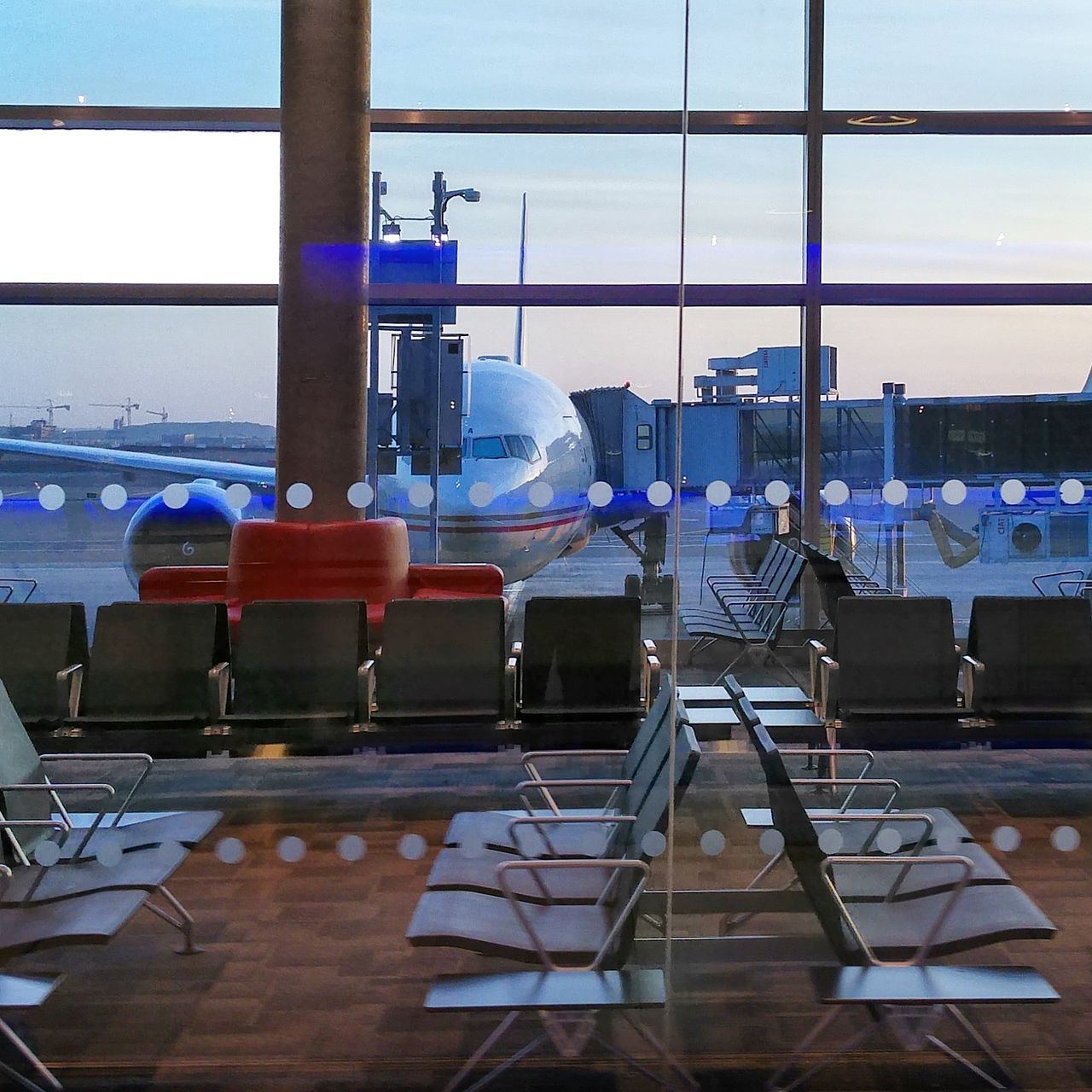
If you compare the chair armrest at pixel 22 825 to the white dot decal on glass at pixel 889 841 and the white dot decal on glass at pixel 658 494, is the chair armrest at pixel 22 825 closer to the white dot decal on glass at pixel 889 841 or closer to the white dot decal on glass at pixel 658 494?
the white dot decal on glass at pixel 889 841

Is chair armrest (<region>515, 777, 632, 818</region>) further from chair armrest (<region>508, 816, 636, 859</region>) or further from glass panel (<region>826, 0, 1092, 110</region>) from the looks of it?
glass panel (<region>826, 0, 1092, 110</region>)

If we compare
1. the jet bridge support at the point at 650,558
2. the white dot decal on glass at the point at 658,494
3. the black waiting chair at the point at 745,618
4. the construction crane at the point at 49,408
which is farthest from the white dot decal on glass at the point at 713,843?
the construction crane at the point at 49,408

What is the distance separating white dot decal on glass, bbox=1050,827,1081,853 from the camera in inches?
136

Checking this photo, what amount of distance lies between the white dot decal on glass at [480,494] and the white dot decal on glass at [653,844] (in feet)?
9.68

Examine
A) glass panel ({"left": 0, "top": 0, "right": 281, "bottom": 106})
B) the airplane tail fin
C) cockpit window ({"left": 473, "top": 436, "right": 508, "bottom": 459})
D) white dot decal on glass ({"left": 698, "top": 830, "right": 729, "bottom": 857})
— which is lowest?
white dot decal on glass ({"left": 698, "top": 830, "right": 729, "bottom": 857})

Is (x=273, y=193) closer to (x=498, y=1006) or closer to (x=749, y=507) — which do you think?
(x=749, y=507)

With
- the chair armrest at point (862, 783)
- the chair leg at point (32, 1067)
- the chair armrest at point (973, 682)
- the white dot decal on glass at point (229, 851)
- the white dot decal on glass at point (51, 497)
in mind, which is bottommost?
the chair leg at point (32, 1067)

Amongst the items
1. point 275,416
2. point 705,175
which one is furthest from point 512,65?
point 275,416

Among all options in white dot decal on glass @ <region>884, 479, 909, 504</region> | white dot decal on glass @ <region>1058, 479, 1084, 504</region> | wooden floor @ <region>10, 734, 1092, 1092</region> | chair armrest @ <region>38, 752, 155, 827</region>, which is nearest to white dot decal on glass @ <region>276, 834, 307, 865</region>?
wooden floor @ <region>10, 734, 1092, 1092</region>

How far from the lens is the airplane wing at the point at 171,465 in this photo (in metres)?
5.57

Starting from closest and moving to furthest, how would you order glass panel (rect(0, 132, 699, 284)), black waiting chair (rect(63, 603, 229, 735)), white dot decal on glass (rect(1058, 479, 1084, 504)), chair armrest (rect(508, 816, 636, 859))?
chair armrest (rect(508, 816, 636, 859)) < black waiting chair (rect(63, 603, 229, 735)) < glass panel (rect(0, 132, 699, 284)) < white dot decal on glass (rect(1058, 479, 1084, 504))

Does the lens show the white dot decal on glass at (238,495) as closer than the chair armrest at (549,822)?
No

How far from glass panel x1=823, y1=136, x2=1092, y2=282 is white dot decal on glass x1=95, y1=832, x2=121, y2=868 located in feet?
14.2

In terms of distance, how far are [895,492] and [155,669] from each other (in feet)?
11.7
